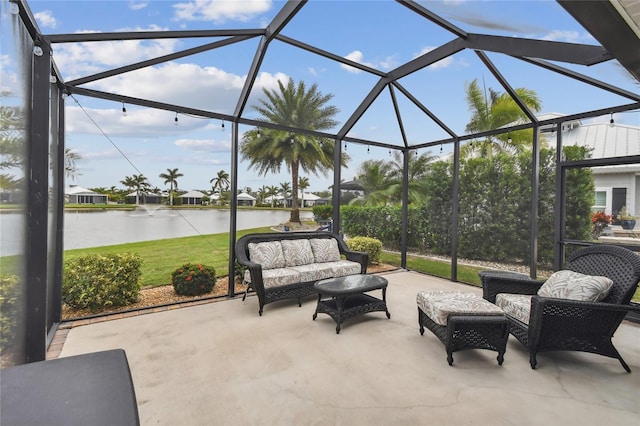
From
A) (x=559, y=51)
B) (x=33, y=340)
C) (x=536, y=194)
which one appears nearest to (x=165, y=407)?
(x=33, y=340)

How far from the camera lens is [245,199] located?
215 inches

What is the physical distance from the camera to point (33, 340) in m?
2.47

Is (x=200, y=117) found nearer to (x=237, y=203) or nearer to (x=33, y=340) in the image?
(x=237, y=203)

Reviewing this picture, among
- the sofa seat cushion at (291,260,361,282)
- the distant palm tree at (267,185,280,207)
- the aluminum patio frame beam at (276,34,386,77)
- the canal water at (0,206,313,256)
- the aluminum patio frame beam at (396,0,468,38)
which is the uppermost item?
the aluminum patio frame beam at (276,34,386,77)

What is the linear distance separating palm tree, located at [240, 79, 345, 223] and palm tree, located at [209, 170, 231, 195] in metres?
0.53

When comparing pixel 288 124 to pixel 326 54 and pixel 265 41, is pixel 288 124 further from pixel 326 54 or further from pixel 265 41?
pixel 265 41

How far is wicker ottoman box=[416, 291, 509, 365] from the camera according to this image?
2.87 m

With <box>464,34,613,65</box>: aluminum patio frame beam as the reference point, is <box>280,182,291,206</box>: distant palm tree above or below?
below

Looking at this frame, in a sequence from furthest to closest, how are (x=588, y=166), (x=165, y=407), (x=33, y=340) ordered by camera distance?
(x=588, y=166), (x=33, y=340), (x=165, y=407)

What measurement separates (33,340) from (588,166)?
22.8 feet

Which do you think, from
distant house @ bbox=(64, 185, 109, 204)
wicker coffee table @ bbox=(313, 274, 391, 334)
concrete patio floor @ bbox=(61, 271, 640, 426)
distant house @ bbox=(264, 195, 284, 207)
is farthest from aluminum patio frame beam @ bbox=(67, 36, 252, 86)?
wicker coffee table @ bbox=(313, 274, 391, 334)

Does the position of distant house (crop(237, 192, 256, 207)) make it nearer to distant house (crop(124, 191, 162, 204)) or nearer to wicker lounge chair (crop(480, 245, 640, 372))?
distant house (crop(124, 191, 162, 204))

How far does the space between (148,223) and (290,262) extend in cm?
258

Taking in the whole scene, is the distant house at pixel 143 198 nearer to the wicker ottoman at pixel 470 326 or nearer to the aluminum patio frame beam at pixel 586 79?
the wicker ottoman at pixel 470 326
